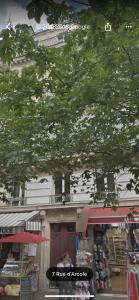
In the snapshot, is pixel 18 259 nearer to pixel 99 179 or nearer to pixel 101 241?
pixel 101 241

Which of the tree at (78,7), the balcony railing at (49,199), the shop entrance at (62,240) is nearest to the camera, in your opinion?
the tree at (78,7)

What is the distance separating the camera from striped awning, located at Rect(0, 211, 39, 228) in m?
10.3

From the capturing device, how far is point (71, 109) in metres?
3.86

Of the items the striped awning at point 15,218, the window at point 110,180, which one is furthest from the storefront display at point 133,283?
the striped awning at point 15,218

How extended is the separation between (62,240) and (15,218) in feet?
5.83

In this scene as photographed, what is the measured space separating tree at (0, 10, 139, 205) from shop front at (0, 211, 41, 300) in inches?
139

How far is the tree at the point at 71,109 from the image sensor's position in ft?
11.1

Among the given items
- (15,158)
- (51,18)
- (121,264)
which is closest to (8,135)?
(15,158)

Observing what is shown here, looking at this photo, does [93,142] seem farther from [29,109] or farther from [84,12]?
[84,12]

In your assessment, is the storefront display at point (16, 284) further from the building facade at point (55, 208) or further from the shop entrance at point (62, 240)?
the shop entrance at point (62, 240)

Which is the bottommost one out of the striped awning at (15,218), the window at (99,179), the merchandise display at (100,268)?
the merchandise display at (100,268)

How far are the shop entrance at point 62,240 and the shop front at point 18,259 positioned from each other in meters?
0.55

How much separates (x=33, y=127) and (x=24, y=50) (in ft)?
5.44

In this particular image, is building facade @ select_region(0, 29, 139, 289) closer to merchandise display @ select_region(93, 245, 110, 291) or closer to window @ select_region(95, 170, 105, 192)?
merchandise display @ select_region(93, 245, 110, 291)
